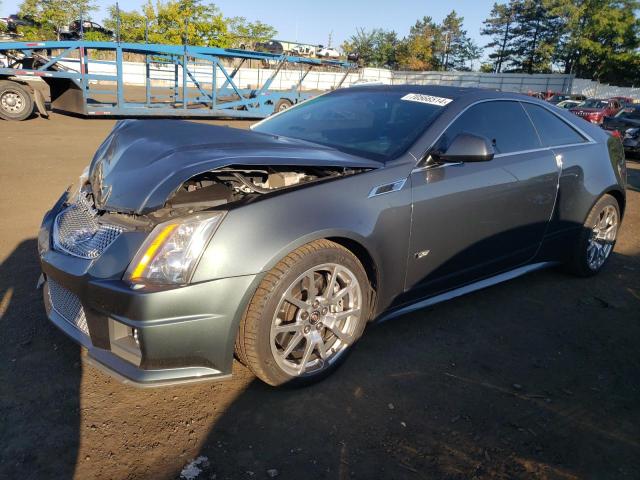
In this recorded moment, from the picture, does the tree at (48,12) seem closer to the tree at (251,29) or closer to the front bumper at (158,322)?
the tree at (251,29)

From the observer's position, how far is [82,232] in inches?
103

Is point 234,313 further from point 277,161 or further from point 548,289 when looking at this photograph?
point 548,289

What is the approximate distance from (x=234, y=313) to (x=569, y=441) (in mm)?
1679

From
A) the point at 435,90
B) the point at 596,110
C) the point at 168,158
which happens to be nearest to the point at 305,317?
the point at 168,158

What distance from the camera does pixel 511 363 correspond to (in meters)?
3.13

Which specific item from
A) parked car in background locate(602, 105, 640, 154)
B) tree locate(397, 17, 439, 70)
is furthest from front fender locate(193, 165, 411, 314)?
tree locate(397, 17, 439, 70)

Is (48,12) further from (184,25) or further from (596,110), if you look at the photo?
(596,110)

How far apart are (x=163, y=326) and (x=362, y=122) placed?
2.08 metres

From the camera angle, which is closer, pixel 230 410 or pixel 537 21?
pixel 230 410

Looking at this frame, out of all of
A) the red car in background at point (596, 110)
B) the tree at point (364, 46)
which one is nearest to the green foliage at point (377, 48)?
the tree at point (364, 46)

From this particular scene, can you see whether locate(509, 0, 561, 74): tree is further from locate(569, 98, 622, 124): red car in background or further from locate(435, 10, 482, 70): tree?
locate(569, 98, 622, 124): red car in background

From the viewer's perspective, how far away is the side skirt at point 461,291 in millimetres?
3128

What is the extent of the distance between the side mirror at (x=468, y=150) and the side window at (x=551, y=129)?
120cm

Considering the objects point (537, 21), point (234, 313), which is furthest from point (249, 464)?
point (537, 21)
